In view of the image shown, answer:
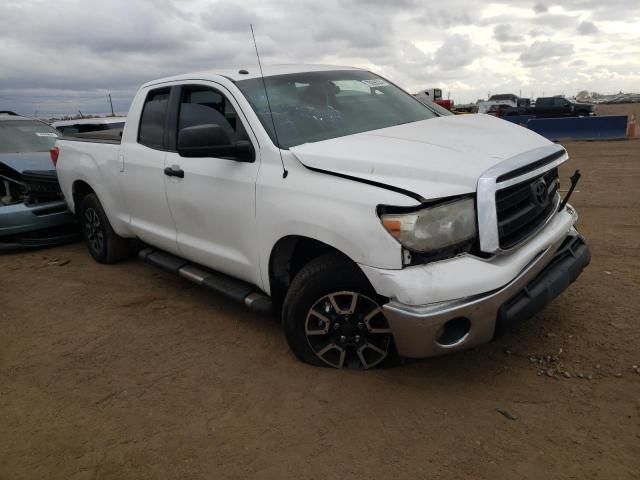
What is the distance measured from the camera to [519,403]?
2.83 meters

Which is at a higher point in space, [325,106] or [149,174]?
[325,106]

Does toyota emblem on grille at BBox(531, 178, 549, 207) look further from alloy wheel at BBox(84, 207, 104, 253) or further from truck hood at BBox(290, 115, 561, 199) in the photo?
alloy wheel at BBox(84, 207, 104, 253)

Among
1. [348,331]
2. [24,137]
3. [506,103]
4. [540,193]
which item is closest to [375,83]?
[540,193]

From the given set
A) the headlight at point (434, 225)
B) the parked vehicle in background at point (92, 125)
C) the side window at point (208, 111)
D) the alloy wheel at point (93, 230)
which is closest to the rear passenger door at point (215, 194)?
the side window at point (208, 111)

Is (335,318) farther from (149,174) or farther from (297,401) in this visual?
(149,174)

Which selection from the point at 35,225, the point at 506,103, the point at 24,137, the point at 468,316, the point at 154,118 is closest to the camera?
the point at 468,316

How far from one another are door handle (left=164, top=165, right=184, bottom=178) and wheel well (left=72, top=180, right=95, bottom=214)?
7.14ft

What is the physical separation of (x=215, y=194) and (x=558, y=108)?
102ft

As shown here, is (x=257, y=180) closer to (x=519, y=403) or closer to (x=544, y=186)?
(x=544, y=186)

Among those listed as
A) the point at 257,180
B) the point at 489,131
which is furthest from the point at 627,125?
the point at 257,180

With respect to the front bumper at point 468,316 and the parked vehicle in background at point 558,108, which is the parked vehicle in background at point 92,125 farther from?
the parked vehicle in background at point 558,108

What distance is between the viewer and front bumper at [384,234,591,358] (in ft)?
8.48

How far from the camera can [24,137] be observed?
7660mm

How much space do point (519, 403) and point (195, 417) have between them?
5.85 feet
